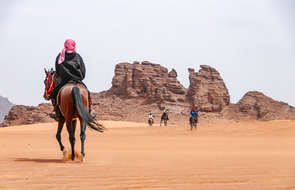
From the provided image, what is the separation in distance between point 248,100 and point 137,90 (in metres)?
33.2

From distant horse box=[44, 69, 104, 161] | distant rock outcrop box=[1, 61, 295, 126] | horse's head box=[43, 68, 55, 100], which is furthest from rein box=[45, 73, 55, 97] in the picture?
distant rock outcrop box=[1, 61, 295, 126]

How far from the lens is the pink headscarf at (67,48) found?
9.37 meters

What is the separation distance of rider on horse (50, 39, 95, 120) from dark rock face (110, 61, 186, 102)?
114537mm

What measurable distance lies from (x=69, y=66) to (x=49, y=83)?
1007mm

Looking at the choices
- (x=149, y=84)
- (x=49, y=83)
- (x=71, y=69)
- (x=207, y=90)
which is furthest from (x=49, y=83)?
(x=207, y=90)

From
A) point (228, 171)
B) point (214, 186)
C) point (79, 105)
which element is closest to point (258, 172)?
point (228, 171)

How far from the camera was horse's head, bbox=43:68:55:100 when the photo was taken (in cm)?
980

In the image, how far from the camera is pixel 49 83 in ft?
33.1

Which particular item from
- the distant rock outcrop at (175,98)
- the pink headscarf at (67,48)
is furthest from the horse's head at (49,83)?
the distant rock outcrop at (175,98)

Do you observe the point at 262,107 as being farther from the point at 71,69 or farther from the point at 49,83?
the point at 71,69

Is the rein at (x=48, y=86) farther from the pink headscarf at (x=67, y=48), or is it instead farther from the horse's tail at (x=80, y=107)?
the horse's tail at (x=80, y=107)

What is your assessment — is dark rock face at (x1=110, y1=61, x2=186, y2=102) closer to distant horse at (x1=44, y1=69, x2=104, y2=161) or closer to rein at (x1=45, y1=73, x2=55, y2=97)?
rein at (x1=45, y1=73, x2=55, y2=97)

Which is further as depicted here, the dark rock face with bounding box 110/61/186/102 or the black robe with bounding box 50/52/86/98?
the dark rock face with bounding box 110/61/186/102

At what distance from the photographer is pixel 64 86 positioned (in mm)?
9047
